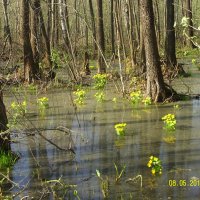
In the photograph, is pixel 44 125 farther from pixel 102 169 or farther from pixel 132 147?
pixel 102 169

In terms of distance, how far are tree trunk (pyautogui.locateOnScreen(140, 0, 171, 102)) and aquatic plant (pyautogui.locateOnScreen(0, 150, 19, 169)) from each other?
15.4ft

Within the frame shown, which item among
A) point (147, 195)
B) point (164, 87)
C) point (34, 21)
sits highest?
point (34, 21)

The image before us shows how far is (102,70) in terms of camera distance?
15.3m

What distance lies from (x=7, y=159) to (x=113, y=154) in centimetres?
147

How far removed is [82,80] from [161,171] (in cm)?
879

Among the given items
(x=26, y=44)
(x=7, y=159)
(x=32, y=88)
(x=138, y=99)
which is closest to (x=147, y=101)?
(x=138, y=99)

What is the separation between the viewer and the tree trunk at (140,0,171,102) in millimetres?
10086

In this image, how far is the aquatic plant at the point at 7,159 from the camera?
589 centimetres

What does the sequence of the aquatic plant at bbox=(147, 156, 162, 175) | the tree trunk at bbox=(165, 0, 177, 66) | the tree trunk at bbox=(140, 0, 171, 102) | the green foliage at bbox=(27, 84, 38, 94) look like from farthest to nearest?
1. the tree trunk at bbox=(165, 0, 177, 66)
2. the green foliage at bbox=(27, 84, 38, 94)
3. the tree trunk at bbox=(140, 0, 171, 102)
4. the aquatic plant at bbox=(147, 156, 162, 175)

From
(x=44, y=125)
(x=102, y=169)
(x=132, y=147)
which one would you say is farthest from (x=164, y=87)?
(x=102, y=169)
